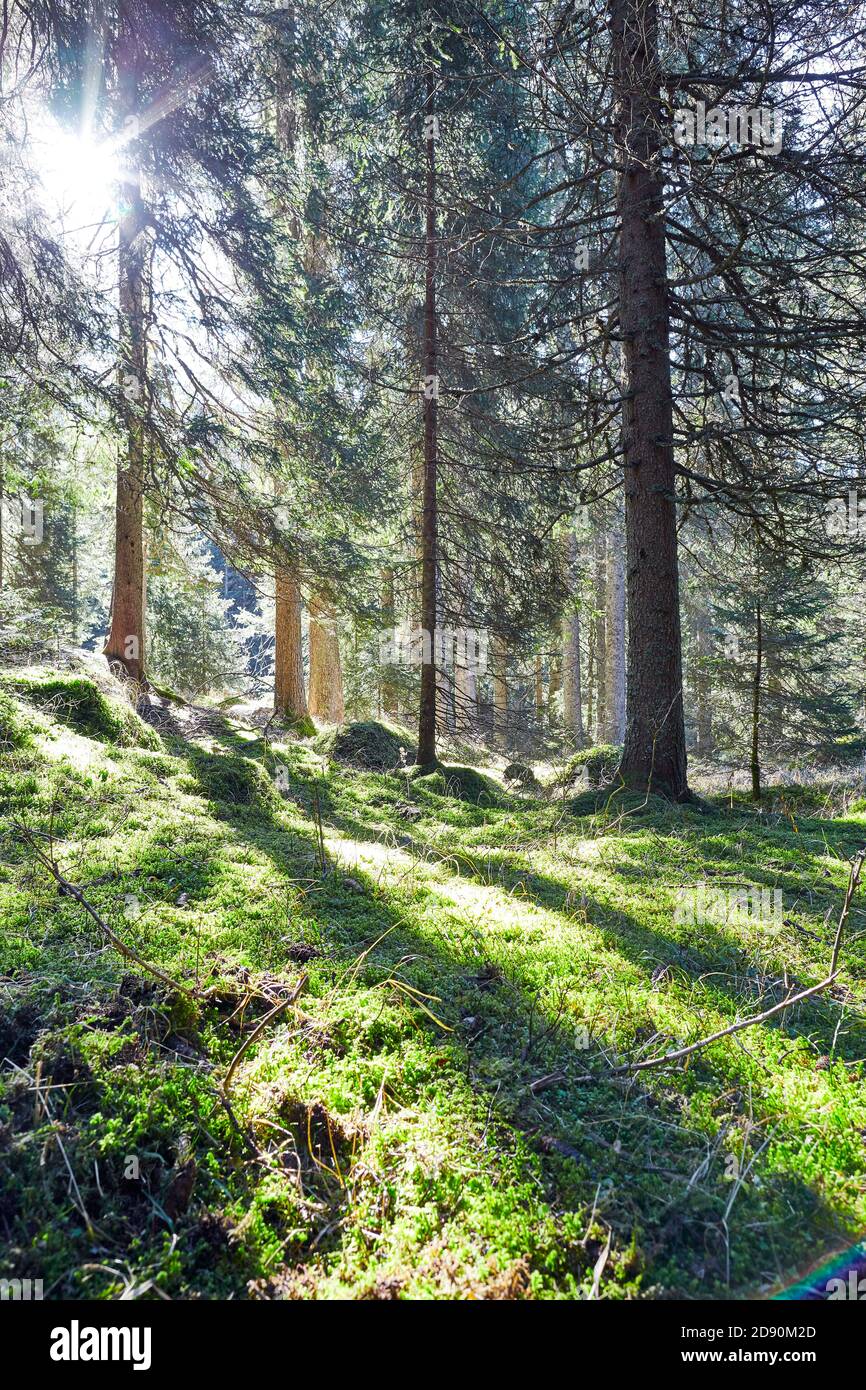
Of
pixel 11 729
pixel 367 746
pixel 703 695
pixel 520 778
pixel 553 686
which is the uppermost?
pixel 553 686

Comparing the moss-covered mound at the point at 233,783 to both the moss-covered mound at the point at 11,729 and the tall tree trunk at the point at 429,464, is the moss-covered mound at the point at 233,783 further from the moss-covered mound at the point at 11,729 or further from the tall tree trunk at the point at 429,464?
the tall tree trunk at the point at 429,464

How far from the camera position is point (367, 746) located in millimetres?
10469

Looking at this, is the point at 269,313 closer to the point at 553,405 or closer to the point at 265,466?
the point at 265,466

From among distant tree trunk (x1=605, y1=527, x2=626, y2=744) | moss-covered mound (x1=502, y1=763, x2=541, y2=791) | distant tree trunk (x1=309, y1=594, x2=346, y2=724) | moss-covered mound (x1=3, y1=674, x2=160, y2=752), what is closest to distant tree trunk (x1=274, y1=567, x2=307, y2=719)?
distant tree trunk (x1=309, y1=594, x2=346, y2=724)

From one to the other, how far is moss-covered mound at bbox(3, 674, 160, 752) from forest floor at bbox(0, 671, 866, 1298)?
196 cm

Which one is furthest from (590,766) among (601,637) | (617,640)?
(601,637)

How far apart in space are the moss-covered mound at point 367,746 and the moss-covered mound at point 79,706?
4.12 m

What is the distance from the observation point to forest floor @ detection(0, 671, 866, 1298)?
1474mm

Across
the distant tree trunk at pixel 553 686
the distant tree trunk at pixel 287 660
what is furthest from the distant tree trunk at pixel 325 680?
the distant tree trunk at pixel 553 686

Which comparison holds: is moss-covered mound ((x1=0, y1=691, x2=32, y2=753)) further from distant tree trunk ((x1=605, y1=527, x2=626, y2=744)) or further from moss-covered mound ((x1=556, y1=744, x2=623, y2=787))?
distant tree trunk ((x1=605, y1=527, x2=626, y2=744))

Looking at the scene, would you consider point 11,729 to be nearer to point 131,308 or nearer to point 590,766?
point 131,308

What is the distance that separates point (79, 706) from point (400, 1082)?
5212mm

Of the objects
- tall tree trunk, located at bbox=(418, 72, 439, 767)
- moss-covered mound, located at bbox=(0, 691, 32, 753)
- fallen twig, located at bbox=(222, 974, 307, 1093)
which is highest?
tall tree trunk, located at bbox=(418, 72, 439, 767)

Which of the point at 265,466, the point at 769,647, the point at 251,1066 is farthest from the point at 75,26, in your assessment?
the point at 769,647
